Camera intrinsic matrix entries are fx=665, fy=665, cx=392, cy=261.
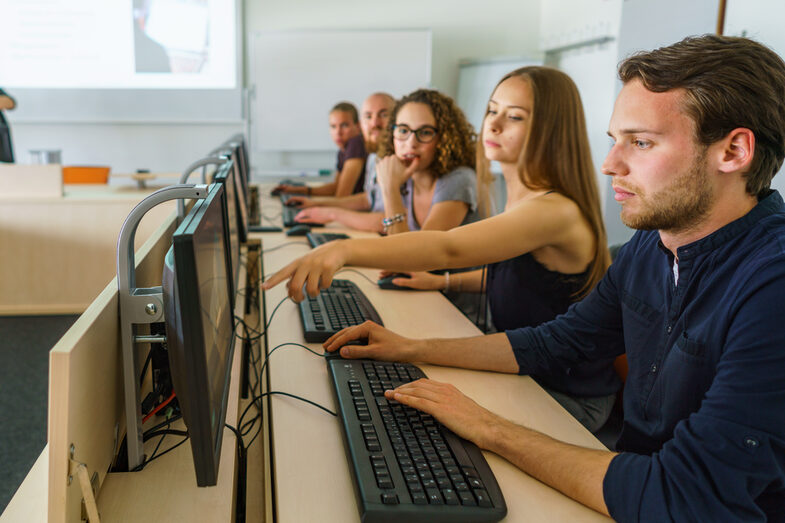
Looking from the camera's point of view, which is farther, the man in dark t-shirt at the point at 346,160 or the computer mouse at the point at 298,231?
the man in dark t-shirt at the point at 346,160

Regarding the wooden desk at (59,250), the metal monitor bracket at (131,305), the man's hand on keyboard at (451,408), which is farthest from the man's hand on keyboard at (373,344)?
the wooden desk at (59,250)

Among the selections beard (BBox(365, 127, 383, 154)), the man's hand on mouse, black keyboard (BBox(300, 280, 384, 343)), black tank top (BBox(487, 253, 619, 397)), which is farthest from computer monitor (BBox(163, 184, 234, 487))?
beard (BBox(365, 127, 383, 154))

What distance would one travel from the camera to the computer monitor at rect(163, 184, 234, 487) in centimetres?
71

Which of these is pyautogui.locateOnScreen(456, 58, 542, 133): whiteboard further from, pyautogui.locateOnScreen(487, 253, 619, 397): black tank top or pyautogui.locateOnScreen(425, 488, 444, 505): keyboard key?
pyautogui.locateOnScreen(425, 488, 444, 505): keyboard key

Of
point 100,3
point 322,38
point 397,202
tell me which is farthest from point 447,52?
point 397,202

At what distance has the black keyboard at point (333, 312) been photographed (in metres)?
1.46

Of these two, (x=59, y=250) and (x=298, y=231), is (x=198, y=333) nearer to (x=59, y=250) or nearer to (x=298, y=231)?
(x=298, y=231)

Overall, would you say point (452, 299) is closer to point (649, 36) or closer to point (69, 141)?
point (649, 36)

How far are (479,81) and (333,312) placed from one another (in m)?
4.24

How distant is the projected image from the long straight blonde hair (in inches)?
172

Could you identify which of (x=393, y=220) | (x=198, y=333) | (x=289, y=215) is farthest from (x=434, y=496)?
(x=289, y=215)

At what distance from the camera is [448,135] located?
2525 millimetres

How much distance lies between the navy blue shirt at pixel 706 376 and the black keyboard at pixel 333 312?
590mm

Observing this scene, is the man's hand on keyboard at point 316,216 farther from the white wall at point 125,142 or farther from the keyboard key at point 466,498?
the white wall at point 125,142
